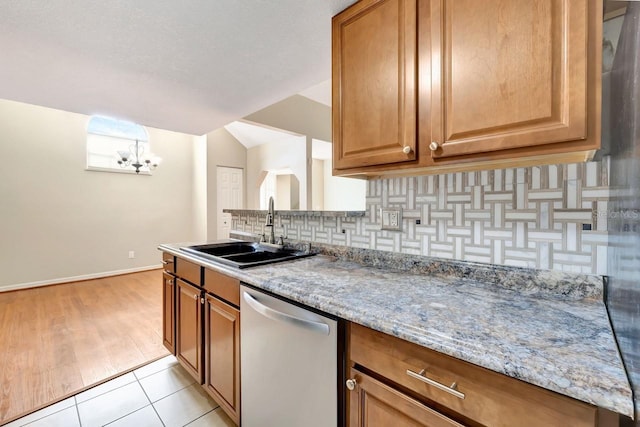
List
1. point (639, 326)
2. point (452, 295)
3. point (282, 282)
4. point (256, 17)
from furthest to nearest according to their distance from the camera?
point (256, 17) < point (282, 282) < point (452, 295) < point (639, 326)

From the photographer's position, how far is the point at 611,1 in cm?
86

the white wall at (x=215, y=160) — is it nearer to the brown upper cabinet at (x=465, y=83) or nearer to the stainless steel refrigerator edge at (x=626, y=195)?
the brown upper cabinet at (x=465, y=83)

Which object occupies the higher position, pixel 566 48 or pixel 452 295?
pixel 566 48

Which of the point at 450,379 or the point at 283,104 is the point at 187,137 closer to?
the point at 283,104

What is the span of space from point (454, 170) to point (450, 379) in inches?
32.9

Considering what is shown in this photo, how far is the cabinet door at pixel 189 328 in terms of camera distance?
1.71 meters

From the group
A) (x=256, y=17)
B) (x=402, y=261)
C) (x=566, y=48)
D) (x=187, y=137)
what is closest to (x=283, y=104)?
(x=187, y=137)

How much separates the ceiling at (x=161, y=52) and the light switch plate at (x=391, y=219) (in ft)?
3.24

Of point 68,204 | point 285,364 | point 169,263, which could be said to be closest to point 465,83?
point 285,364

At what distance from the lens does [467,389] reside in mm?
661

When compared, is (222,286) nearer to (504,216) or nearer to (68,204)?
(504,216)

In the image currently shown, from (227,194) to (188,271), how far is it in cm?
444

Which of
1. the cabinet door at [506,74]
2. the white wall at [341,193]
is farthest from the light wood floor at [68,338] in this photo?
the white wall at [341,193]

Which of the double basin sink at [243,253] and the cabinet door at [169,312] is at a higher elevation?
the double basin sink at [243,253]
